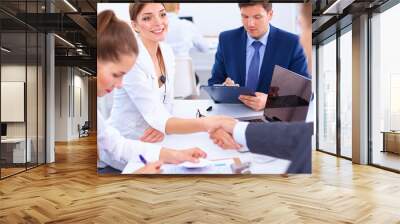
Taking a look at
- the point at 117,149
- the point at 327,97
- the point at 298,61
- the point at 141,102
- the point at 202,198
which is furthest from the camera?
the point at 327,97

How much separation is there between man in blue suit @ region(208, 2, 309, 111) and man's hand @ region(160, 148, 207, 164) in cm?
107

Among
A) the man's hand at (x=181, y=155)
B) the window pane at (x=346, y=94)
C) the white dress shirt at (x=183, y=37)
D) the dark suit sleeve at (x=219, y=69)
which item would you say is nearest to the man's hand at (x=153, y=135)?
the man's hand at (x=181, y=155)

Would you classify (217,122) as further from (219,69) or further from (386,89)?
(386,89)

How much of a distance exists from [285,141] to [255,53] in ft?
4.79

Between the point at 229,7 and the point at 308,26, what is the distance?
4.22 ft

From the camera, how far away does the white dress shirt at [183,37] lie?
6.53 m

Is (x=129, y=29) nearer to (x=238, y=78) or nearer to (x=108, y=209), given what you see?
(x=238, y=78)

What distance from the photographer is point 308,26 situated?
655cm

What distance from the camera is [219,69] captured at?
654cm

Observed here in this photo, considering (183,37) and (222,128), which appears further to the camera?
(183,37)

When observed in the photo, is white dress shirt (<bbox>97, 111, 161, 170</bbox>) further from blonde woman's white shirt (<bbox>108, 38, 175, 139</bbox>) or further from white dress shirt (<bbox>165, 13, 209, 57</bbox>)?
white dress shirt (<bbox>165, 13, 209, 57</bbox>)

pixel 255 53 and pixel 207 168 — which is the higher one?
pixel 255 53

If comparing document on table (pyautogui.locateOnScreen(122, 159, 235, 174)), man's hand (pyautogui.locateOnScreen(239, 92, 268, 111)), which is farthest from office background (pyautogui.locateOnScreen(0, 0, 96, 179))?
man's hand (pyautogui.locateOnScreen(239, 92, 268, 111))

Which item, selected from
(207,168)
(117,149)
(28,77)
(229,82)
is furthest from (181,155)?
(28,77)
